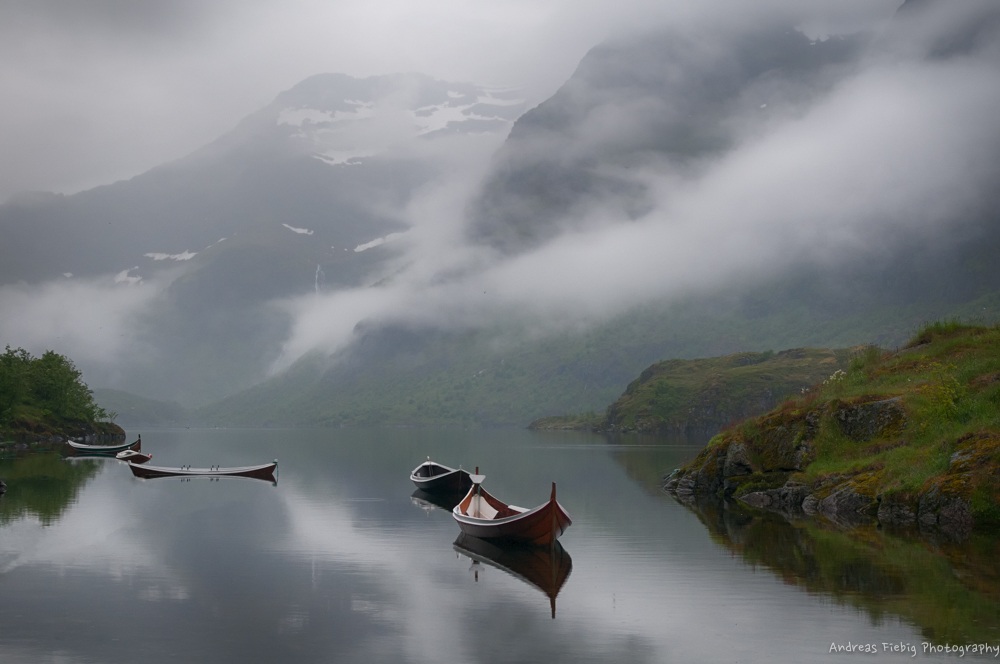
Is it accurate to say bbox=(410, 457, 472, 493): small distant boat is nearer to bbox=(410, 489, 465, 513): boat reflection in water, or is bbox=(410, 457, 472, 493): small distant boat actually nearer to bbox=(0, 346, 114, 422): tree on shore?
bbox=(410, 489, 465, 513): boat reflection in water

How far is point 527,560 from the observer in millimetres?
35719

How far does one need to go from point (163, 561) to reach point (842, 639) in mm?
28365

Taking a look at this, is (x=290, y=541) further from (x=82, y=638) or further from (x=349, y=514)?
(x=82, y=638)

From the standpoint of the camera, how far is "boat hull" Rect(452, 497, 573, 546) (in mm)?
36312

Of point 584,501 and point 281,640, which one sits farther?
point 584,501

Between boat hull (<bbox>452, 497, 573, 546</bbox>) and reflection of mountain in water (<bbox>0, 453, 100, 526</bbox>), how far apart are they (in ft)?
87.0

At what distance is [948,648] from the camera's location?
20.9 m

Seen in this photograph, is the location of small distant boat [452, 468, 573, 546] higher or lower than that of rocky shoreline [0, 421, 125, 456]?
higher

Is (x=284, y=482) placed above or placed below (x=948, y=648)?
below

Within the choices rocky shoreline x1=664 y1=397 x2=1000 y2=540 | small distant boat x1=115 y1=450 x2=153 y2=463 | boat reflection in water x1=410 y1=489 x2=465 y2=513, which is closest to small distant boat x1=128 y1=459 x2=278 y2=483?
small distant boat x1=115 y1=450 x2=153 y2=463

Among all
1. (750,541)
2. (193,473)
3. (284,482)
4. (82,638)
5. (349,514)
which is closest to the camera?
(82,638)

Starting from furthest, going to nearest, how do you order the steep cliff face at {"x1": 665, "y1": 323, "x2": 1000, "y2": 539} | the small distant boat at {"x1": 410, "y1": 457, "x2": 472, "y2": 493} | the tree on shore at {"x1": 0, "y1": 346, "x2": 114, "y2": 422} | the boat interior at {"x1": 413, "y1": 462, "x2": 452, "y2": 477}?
the tree on shore at {"x1": 0, "y1": 346, "x2": 114, "y2": 422} < the boat interior at {"x1": 413, "y1": 462, "x2": 452, "y2": 477} < the small distant boat at {"x1": 410, "y1": 457, "x2": 472, "y2": 493} < the steep cliff face at {"x1": 665, "y1": 323, "x2": 1000, "y2": 539}

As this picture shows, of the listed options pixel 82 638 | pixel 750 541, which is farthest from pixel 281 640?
pixel 750 541

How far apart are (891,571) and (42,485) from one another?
2665 inches
